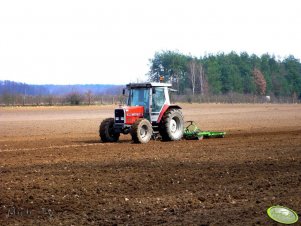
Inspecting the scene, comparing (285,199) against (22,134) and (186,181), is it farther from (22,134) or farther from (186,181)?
(22,134)

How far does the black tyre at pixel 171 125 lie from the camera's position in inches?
858

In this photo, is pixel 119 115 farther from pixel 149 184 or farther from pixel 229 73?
pixel 229 73

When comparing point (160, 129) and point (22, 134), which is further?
point (22, 134)

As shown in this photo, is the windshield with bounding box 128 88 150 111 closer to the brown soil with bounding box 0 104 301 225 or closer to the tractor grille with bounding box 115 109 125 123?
the tractor grille with bounding box 115 109 125 123

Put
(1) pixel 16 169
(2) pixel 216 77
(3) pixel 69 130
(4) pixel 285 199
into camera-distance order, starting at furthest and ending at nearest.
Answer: (2) pixel 216 77 → (3) pixel 69 130 → (1) pixel 16 169 → (4) pixel 285 199

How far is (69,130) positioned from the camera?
31.4m

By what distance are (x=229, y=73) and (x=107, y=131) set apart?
9084 cm

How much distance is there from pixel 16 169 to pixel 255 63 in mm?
113305

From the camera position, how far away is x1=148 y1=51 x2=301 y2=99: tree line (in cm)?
10231

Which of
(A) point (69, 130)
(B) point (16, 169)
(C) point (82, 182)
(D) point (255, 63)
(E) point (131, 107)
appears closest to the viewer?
(C) point (82, 182)

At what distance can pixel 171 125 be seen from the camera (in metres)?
22.3

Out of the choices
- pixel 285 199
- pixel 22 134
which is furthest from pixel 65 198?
pixel 22 134

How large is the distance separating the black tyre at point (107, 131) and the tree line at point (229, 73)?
7288cm

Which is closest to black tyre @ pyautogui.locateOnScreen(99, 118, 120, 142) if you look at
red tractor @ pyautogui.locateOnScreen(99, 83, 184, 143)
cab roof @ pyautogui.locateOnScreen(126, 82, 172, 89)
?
red tractor @ pyautogui.locateOnScreen(99, 83, 184, 143)
